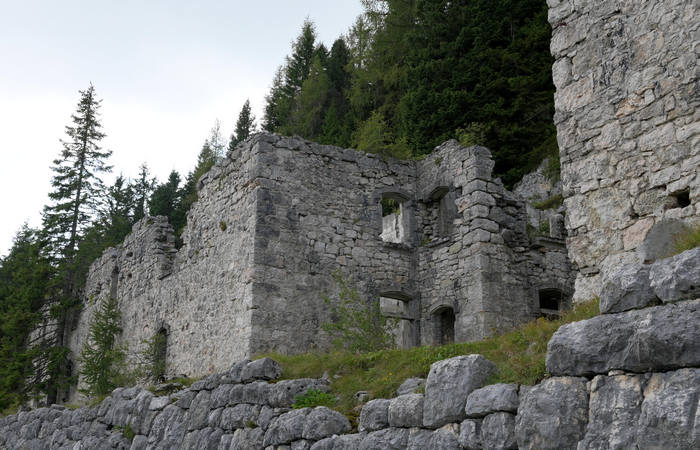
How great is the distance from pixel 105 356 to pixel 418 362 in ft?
45.7

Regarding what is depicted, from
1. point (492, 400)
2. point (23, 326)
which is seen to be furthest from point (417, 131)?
point (492, 400)

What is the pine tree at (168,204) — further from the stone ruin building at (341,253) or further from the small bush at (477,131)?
the stone ruin building at (341,253)

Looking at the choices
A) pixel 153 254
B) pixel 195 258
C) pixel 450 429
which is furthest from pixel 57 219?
pixel 450 429

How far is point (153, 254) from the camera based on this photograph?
1817 cm

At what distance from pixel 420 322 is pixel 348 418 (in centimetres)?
810

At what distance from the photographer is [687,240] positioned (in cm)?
495

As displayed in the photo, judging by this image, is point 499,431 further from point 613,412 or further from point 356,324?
point 356,324

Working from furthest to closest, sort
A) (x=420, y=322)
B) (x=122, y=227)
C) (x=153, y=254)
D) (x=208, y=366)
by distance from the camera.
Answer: (x=122, y=227), (x=153, y=254), (x=420, y=322), (x=208, y=366)

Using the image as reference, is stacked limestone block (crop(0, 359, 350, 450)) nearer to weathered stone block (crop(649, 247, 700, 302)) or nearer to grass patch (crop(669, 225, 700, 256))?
grass patch (crop(669, 225, 700, 256))

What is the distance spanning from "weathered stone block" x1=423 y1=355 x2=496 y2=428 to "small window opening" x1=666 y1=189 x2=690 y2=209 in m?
2.37

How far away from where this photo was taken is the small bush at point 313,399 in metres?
7.15

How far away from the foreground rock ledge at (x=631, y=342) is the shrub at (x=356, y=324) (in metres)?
8.28

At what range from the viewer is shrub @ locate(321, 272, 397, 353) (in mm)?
12703

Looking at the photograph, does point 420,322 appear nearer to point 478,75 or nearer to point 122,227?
point 478,75
